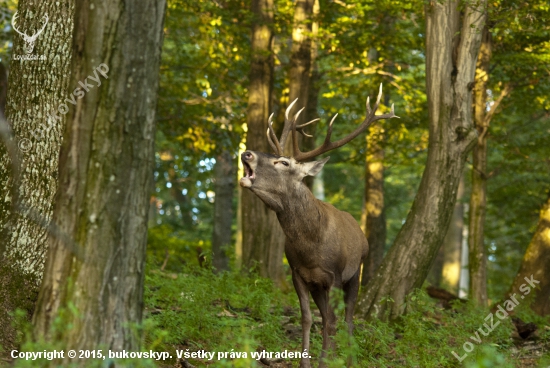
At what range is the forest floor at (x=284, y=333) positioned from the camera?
23.1 ft

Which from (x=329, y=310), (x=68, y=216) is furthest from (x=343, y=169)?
(x=68, y=216)

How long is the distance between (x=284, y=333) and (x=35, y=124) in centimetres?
382

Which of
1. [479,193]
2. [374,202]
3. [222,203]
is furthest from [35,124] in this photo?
[222,203]

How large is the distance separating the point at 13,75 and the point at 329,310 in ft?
13.0

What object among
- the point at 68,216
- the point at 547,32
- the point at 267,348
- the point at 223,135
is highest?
the point at 547,32

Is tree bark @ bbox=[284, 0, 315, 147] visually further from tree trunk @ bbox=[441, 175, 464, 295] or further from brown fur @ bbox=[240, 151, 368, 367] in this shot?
tree trunk @ bbox=[441, 175, 464, 295]

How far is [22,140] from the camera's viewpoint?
6.80 meters

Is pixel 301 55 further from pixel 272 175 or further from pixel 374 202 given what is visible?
pixel 272 175

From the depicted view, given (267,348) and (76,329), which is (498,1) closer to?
(267,348)

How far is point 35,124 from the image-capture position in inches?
270

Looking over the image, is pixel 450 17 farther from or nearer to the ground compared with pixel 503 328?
farther from the ground
